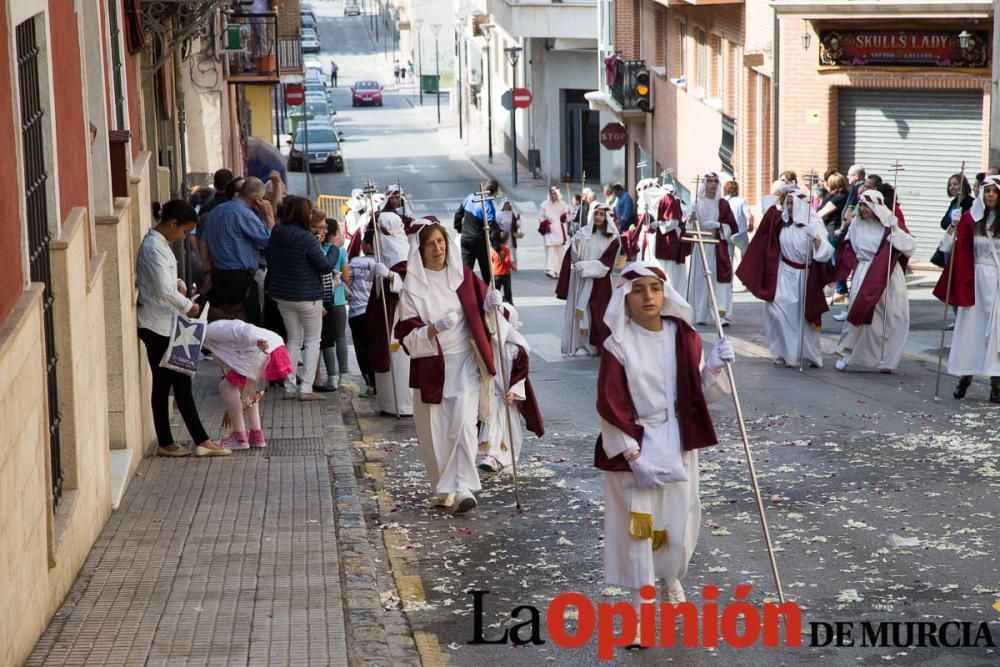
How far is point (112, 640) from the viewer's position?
319 inches

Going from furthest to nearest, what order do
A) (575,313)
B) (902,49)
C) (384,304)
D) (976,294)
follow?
(902,49), (575,313), (976,294), (384,304)

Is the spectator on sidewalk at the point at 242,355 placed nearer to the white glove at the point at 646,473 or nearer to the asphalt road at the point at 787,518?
the asphalt road at the point at 787,518

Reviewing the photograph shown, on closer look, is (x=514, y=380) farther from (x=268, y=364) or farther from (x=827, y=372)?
(x=827, y=372)

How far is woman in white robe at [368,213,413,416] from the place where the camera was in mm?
14516

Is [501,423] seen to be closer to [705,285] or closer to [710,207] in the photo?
[710,207]

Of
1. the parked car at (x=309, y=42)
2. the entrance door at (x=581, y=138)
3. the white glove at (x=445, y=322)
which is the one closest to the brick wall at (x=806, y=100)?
the white glove at (x=445, y=322)

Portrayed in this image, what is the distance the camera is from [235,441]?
13078mm

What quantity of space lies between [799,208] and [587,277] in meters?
2.38

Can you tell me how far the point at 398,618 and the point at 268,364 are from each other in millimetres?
4260

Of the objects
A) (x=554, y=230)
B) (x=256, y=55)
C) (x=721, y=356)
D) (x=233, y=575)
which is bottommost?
(x=554, y=230)

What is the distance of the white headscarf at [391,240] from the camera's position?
15938mm

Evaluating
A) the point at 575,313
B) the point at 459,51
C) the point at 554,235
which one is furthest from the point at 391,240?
the point at 459,51

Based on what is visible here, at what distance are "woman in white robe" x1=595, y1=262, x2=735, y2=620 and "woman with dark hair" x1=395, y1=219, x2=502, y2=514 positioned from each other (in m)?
2.91

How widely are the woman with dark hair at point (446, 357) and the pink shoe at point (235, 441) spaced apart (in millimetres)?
2036
